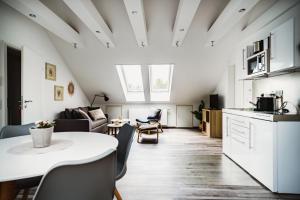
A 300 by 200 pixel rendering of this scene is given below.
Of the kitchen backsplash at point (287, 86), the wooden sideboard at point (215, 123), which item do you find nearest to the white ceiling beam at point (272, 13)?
the kitchen backsplash at point (287, 86)

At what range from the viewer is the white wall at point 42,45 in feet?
9.95

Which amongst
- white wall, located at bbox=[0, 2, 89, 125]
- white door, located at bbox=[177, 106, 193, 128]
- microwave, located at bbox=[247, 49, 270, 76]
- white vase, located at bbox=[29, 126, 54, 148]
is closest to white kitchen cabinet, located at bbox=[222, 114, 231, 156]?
microwave, located at bbox=[247, 49, 270, 76]

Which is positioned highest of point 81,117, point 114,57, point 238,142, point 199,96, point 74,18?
point 74,18

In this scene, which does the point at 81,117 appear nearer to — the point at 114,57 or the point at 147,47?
the point at 114,57

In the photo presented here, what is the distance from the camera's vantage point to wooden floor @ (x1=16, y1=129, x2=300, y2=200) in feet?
6.64

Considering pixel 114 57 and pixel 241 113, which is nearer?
pixel 241 113

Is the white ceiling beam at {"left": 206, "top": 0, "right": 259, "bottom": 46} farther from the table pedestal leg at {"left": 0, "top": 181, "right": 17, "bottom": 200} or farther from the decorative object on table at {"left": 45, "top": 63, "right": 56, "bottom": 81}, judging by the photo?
the decorative object on table at {"left": 45, "top": 63, "right": 56, "bottom": 81}

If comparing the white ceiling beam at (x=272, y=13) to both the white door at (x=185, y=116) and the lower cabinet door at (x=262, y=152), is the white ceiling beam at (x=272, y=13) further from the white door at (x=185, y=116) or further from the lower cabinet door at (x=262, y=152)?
the white door at (x=185, y=116)

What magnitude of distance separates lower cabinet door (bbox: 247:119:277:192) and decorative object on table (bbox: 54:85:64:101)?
177 inches

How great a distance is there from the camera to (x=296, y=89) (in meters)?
2.41

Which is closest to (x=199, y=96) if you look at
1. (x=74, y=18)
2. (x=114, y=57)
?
(x=114, y=57)

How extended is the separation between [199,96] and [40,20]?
5223 mm

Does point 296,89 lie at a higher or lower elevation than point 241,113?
higher

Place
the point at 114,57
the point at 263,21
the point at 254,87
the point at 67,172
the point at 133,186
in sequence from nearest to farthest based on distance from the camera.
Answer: the point at 67,172 → the point at 133,186 → the point at 263,21 → the point at 254,87 → the point at 114,57
